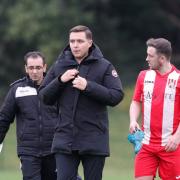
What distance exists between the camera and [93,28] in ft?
131

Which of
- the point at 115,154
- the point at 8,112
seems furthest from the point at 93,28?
the point at 8,112

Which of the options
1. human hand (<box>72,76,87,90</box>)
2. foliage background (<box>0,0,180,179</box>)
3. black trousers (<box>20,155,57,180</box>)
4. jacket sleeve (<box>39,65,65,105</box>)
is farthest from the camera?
foliage background (<box>0,0,180,179</box>)

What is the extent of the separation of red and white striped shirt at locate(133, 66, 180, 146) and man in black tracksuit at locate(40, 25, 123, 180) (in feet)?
2.20

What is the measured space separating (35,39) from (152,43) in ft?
96.9

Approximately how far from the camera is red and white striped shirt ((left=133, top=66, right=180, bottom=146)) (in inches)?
392

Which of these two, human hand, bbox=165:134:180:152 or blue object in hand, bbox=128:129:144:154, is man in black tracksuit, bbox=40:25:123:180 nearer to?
blue object in hand, bbox=128:129:144:154

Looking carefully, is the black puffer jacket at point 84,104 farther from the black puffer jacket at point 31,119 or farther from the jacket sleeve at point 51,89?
the black puffer jacket at point 31,119

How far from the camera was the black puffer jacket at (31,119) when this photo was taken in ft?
35.3

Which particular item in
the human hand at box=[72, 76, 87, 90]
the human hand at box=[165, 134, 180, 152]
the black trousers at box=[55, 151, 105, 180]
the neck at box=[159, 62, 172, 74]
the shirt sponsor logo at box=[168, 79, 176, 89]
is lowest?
the black trousers at box=[55, 151, 105, 180]

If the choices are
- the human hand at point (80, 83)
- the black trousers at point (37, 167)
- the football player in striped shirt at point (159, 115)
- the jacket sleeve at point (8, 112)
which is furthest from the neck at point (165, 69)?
the jacket sleeve at point (8, 112)

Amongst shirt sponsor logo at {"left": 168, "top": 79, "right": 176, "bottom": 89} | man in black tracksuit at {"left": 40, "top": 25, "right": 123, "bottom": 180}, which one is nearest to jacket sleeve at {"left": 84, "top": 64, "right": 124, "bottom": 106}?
man in black tracksuit at {"left": 40, "top": 25, "right": 123, "bottom": 180}

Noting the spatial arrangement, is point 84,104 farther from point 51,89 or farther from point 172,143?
point 172,143

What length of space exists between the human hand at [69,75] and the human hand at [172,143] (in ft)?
4.66

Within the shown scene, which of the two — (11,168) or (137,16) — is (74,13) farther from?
(11,168)
